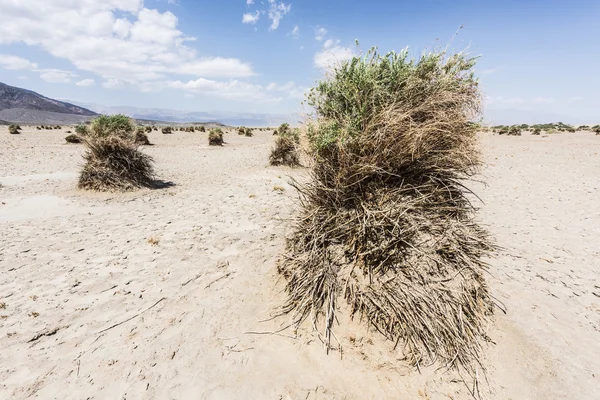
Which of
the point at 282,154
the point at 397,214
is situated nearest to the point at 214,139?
the point at 282,154

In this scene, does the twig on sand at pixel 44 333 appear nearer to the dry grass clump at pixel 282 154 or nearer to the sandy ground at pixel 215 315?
the sandy ground at pixel 215 315

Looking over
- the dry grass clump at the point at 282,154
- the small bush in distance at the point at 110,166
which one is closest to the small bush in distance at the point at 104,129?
the small bush in distance at the point at 110,166

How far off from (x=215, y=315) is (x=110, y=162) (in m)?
8.30

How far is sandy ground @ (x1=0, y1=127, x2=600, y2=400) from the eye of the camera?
2869mm

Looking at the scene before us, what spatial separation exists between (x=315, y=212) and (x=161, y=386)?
2.63 meters

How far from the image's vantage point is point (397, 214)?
3.57 metres

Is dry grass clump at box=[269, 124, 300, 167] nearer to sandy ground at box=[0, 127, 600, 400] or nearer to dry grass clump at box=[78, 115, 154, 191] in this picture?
dry grass clump at box=[78, 115, 154, 191]

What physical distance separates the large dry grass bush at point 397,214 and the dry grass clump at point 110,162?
8.29 metres

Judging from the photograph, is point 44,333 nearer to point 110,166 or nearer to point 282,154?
point 110,166

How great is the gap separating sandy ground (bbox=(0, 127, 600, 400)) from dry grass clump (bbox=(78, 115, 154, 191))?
1.62 metres

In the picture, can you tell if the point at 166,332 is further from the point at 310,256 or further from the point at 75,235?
the point at 75,235

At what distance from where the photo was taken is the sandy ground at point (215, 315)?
287 cm

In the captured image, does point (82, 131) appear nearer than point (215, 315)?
No

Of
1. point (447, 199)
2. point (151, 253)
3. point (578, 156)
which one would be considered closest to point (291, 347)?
point (447, 199)
